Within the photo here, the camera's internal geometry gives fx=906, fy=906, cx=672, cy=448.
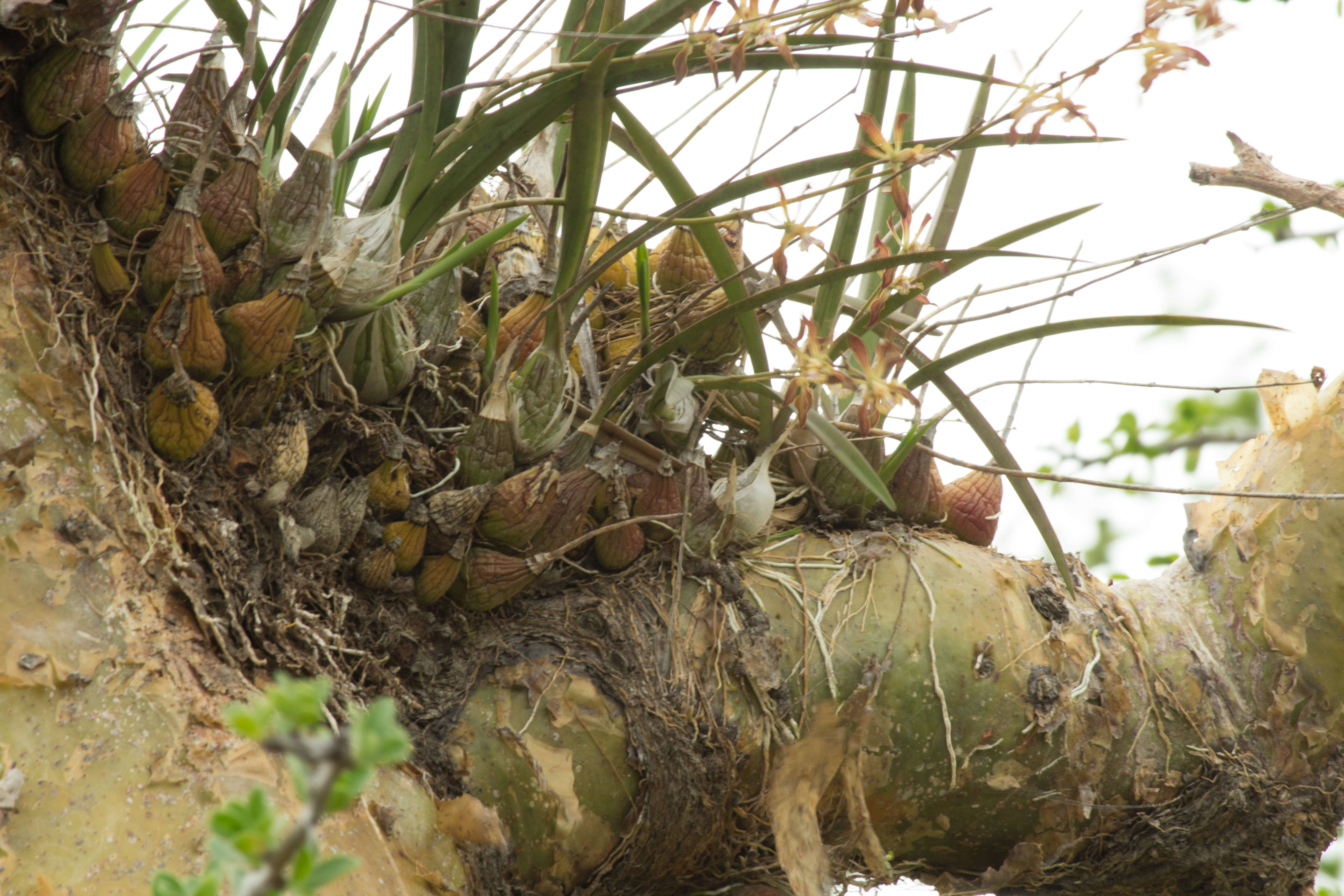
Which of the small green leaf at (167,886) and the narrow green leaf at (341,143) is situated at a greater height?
the narrow green leaf at (341,143)

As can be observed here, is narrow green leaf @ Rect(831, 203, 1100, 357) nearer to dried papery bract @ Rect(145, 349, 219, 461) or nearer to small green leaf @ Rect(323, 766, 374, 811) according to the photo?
dried papery bract @ Rect(145, 349, 219, 461)

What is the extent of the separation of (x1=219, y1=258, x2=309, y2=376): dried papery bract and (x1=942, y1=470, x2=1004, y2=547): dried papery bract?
0.95m

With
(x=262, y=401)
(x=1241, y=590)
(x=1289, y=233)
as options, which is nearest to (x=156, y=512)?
(x=262, y=401)

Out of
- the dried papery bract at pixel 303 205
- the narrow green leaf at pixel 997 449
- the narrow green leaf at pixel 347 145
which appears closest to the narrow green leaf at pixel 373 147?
the narrow green leaf at pixel 347 145

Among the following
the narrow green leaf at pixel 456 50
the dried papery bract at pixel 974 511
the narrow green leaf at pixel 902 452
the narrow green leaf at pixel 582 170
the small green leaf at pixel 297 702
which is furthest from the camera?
the dried papery bract at pixel 974 511

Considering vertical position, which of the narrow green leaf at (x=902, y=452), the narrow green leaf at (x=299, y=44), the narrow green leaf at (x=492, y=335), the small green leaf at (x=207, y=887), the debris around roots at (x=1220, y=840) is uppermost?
the narrow green leaf at (x=299, y=44)

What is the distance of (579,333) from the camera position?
1.20 meters

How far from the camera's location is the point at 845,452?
889 mm

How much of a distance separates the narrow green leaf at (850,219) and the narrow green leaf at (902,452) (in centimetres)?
17

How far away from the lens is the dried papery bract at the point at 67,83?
0.82 metres

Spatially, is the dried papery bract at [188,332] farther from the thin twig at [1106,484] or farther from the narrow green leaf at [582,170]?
the thin twig at [1106,484]

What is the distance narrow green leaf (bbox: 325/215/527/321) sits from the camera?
36.0 inches

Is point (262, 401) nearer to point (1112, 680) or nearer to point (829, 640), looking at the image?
point (829, 640)

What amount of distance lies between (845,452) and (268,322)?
57cm
